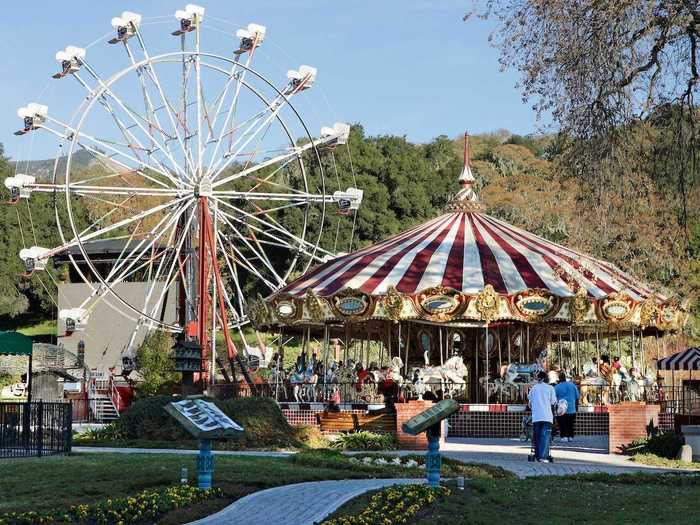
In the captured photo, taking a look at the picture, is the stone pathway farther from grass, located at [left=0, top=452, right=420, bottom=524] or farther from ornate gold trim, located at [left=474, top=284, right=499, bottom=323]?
ornate gold trim, located at [left=474, top=284, right=499, bottom=323]

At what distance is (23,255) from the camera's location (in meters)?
41.8

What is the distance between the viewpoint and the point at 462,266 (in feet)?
111

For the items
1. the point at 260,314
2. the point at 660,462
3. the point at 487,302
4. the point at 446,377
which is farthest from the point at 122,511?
the point at 260,314

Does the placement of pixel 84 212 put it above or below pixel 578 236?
above

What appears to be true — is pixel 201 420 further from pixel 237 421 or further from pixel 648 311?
pixel 648 311

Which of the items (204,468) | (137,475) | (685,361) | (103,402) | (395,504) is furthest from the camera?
(103,402)

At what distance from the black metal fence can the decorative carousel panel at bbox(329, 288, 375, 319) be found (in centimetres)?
1304

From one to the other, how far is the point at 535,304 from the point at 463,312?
184 cm

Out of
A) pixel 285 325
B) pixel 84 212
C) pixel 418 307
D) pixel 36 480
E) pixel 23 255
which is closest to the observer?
pixel 36 480

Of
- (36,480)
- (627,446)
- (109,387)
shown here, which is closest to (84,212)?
(109,387)

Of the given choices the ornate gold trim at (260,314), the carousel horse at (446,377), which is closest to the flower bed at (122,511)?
the carousel horse at (446,377)

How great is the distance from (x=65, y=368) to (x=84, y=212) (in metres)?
30.1

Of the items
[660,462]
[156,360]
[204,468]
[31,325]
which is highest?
[31,325]

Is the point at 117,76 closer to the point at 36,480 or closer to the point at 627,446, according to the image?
the point at 627,446
